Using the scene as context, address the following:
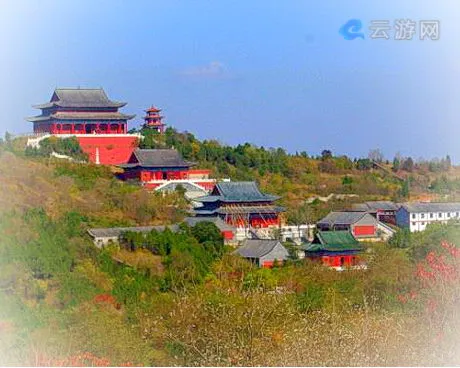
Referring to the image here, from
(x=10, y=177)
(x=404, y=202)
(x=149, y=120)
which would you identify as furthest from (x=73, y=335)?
(x=149, y=120)

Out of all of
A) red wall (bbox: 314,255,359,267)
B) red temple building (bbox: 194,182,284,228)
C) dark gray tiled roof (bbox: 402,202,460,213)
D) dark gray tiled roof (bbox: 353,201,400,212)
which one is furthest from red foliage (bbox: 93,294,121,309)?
dark gray tiled roof (bbox: 402,202,460,213)

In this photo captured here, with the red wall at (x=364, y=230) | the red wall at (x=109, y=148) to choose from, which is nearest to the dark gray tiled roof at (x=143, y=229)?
the red wall at (x=364, y=230)

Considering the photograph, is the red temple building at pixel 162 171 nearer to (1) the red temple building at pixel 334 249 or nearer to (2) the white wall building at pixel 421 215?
(1) the red temple building at pixel 334 249

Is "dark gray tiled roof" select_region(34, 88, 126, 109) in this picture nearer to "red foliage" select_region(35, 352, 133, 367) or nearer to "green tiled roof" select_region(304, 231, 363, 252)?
"green tiled roof" select_region(304, 231, 363, 252)

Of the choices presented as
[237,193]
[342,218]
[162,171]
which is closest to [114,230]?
[237,193]

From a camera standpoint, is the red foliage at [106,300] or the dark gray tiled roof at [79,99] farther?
the dark gray tiled roof at [79,99]

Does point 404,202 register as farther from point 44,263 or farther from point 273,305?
point 273,305
